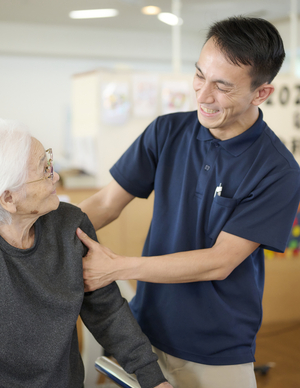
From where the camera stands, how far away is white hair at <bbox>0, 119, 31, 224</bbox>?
3.56ft

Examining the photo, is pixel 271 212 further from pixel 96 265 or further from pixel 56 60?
pixel 56 60

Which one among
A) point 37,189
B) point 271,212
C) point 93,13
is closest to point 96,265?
point 37,189

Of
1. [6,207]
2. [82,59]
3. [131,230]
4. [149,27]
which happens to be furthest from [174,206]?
[82,59]

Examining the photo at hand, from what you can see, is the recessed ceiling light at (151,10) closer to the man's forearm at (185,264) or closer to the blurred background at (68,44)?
the blurred background at (68,44)

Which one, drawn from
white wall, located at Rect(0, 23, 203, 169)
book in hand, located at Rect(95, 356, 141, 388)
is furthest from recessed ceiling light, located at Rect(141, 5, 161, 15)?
book in hand, located at Rect(95, 356, 141, 388)

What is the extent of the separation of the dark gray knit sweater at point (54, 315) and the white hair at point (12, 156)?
0.52 ft

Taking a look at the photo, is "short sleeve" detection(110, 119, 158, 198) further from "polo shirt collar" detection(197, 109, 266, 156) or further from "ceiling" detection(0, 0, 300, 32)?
"ceiling" detection(0, 0, 300, 32)

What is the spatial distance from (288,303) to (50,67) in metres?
6.52

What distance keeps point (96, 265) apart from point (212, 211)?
1.31ft

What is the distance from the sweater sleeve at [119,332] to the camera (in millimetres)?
1303

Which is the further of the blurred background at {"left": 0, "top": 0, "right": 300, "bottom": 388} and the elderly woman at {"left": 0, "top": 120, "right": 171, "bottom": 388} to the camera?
the blurred background at {"left": 0, "top": 0, "right": 300, "bottom": 388}

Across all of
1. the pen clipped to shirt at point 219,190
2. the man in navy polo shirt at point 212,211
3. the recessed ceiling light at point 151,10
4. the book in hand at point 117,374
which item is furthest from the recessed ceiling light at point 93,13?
the book in hand at point 117,374

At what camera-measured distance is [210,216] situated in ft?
4.27

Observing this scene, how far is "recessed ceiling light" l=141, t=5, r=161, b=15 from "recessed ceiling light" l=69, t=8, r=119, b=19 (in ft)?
1.37
